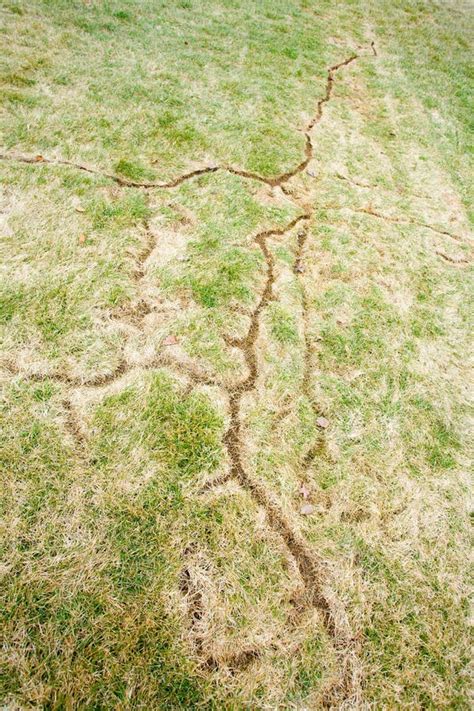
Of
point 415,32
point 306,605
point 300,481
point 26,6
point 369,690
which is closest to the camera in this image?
point 369,690

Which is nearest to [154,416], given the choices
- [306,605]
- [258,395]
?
[258,395]

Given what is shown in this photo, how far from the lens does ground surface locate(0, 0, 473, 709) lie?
5.08 feet

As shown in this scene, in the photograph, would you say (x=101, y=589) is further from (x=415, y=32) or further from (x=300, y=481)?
(x=415, y=32)

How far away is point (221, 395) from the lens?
7.11 ft

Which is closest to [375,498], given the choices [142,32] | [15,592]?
[15,592]

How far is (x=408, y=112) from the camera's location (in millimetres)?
4598

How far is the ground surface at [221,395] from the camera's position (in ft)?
5.08

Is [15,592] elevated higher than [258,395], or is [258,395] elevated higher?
[258,395]

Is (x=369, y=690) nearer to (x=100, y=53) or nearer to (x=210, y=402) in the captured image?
(x=210, y=402)

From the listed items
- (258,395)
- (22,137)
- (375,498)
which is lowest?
(375,498)

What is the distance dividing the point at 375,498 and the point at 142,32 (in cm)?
522

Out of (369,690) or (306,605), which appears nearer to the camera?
(369,690)

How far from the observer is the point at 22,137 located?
3125 mm

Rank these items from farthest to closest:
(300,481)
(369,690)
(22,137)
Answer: (22,137), (300,481), (369,690)
